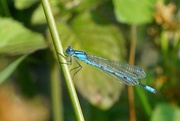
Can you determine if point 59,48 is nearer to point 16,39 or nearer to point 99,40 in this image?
point 16,39

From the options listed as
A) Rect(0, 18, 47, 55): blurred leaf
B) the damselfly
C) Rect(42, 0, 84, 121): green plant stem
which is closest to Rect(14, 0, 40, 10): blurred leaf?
Rect(0, 18, 47, 55): blurred leaf

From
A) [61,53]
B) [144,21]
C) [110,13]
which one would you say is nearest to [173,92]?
[144,21]

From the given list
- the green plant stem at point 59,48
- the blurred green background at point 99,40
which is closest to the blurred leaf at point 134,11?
the blurred green background at point 99,40

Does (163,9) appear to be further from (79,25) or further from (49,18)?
(49,18)

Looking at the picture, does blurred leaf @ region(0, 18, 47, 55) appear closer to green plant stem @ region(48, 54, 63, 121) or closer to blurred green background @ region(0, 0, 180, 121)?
blurred green background @ region(0, 0, 180, 121)

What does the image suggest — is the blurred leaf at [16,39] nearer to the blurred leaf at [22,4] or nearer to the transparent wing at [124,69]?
the blurred leaf at [22,4]

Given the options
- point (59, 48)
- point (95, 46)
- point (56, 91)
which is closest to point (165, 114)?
point (95, 46)
